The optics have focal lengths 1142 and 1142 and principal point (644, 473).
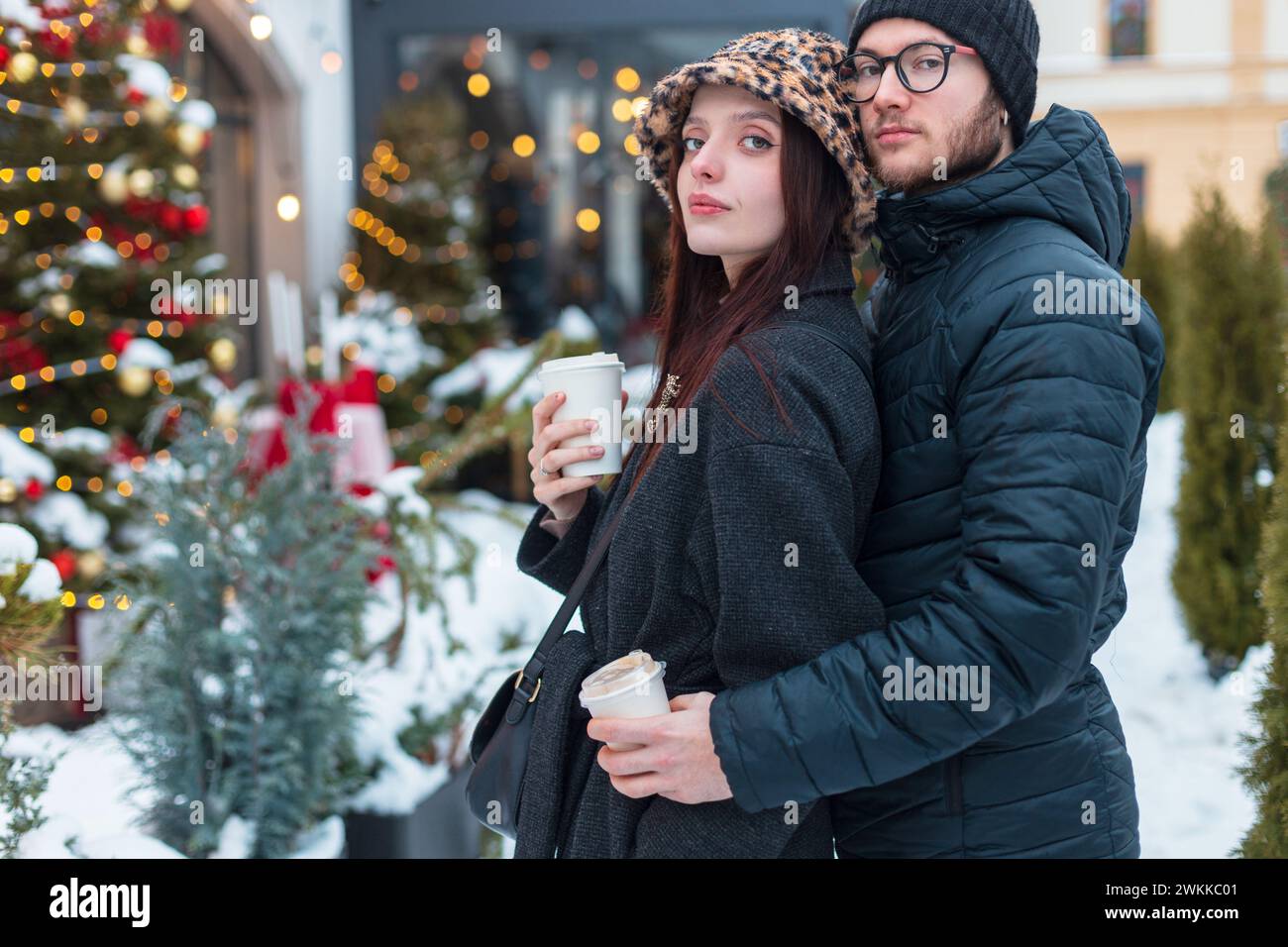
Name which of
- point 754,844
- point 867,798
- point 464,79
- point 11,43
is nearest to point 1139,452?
point 867,798

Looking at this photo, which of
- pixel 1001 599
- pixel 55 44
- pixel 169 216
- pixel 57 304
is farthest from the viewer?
pixel 169 216

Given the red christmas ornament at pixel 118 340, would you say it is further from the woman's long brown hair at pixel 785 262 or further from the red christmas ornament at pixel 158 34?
the woman's long brown hair at pixel 785 262

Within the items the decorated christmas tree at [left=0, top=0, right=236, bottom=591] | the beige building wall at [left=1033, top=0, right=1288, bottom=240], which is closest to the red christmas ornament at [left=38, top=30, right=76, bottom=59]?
the decorated christmas tree at [left=0, top=0, right=236, bottom=591]

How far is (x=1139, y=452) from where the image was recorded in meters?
1.52

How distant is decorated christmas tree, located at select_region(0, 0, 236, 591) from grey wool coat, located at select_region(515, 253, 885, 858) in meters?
3.26

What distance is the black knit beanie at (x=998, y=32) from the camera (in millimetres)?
1471

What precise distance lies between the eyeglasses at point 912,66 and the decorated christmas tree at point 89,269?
3.46 m

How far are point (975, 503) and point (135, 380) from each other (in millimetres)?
4050

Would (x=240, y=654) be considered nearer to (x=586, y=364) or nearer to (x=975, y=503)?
(x=586, y=364)

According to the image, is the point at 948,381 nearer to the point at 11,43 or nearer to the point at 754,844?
the point at 754,844

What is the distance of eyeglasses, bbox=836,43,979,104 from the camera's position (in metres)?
1.48

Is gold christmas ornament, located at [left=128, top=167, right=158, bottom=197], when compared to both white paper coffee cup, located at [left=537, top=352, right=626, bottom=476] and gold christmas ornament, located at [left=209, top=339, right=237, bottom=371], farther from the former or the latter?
white paper coffee cup, located at [left=537, top=352, right=626, bottom=476]

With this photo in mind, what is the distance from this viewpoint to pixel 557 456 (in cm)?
164

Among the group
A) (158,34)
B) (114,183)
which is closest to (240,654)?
(114,183)
